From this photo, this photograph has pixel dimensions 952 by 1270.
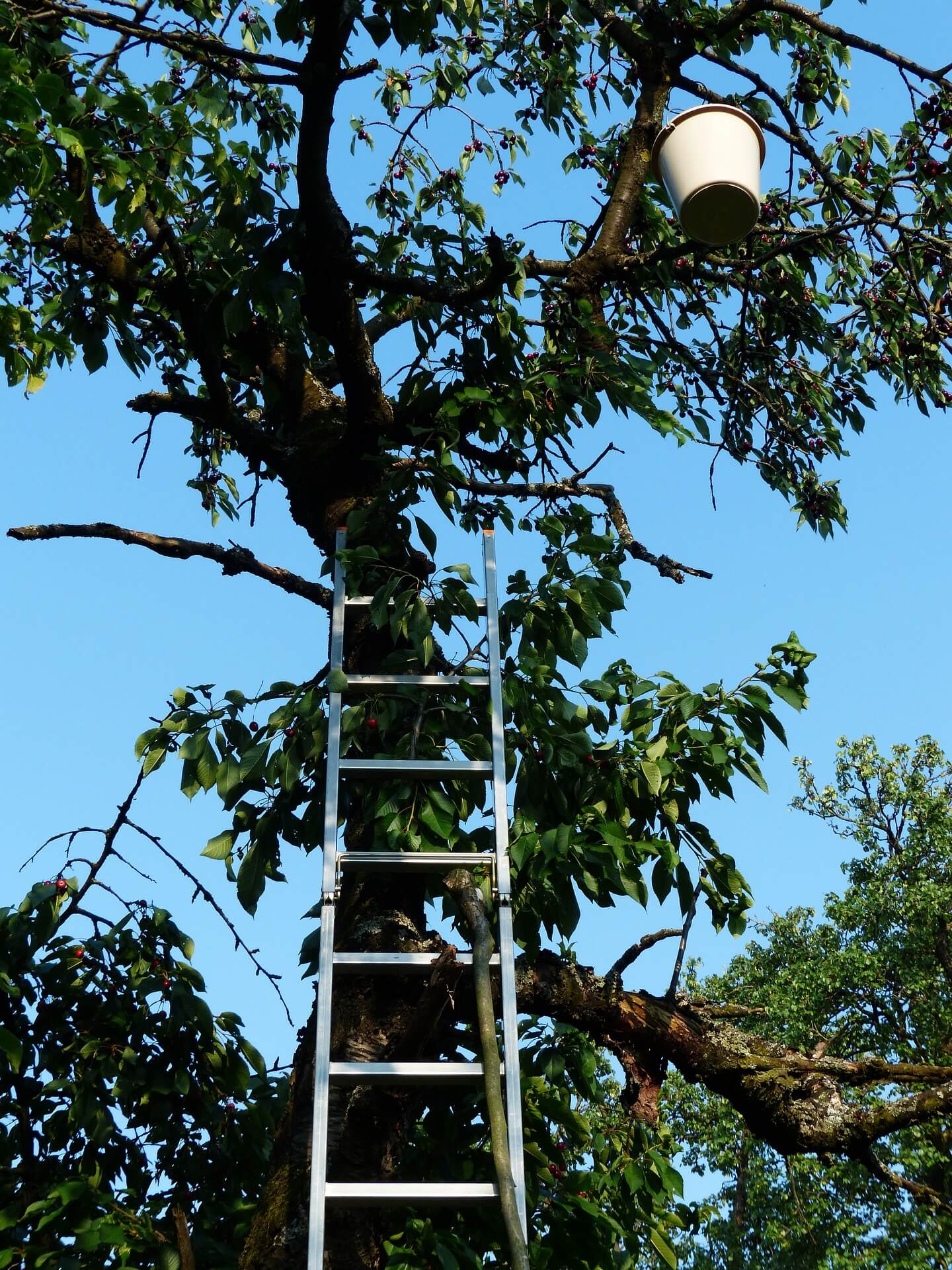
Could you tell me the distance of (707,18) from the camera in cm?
544

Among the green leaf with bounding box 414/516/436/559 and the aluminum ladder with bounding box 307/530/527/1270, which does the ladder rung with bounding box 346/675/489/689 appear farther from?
the green leaf with bounding box 414/516/436/559

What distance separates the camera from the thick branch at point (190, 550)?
5.22 metres

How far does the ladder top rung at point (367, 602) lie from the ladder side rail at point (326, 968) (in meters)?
0.08

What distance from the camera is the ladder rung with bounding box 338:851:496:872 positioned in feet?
12.5

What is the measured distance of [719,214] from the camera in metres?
3.56

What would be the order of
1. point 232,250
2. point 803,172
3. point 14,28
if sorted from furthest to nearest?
point 803,172 → point 232,250 → point 14,28

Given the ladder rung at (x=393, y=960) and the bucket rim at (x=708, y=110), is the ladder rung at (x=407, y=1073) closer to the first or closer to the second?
the ladder rung at (x=393, y=960)

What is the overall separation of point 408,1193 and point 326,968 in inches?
24.3

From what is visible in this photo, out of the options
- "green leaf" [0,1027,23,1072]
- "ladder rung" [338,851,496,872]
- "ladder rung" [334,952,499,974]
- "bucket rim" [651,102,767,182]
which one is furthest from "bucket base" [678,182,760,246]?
"green leaf" [0,1027,23,1072]

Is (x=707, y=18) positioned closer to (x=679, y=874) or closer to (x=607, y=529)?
(x=607, y=529)

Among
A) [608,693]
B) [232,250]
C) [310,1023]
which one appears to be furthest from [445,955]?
[232,250]

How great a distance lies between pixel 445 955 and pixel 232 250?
2.63 meters

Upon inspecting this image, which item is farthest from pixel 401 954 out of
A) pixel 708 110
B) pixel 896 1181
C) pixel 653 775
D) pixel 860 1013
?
pixel 860 1013

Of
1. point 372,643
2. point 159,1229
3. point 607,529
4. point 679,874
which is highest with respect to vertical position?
point 607,529
